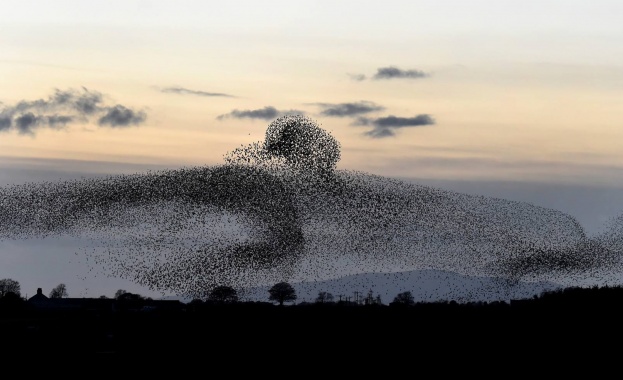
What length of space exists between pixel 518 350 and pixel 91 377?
31506mm

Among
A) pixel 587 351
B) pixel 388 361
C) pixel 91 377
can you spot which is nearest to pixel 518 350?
pixel 587 351

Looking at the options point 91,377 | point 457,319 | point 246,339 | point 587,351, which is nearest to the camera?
point 91,377

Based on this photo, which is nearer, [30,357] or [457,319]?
[30,357]

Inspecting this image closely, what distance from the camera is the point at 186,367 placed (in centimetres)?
6488

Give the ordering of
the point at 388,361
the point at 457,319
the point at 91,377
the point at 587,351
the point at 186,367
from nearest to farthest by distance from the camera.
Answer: the point at 91,377, the point at 186,367, the point at 388,361, the point at 587,351, the point at 457,319

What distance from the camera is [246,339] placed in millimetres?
94438

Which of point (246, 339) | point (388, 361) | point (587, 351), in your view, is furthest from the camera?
point (246, 339)

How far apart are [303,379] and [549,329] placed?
45.7m

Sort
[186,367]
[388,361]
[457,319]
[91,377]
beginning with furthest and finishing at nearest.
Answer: [457,319], [388,361], [186,367], [91,377]

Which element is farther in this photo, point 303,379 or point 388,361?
point 388,361

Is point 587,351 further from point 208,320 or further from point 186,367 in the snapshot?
point 208,320

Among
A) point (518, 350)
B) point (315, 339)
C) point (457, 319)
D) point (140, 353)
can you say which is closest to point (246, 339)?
point (315, 339)

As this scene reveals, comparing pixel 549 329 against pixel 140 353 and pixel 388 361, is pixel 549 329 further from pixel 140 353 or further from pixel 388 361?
pixel 140 353

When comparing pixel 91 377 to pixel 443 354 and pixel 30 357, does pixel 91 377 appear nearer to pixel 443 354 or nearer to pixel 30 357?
pixel 30 357
